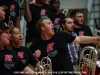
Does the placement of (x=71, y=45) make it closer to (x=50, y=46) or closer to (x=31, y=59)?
(x=50, y=46)

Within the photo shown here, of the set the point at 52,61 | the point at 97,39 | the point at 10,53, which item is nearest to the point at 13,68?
the point at 10,53

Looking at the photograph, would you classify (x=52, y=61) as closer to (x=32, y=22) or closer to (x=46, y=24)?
(x=46, y=24)

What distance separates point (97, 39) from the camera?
526 centimetres

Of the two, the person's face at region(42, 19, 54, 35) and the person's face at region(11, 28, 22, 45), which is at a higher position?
the person's face at region(42, 19, 54, 35)

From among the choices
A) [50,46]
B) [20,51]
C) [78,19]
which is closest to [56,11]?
[78,19]

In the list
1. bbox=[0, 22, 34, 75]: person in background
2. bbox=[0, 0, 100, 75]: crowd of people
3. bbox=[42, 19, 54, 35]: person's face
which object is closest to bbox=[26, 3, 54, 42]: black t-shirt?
bbox=[0, 0, 100, 75]: crowd of people

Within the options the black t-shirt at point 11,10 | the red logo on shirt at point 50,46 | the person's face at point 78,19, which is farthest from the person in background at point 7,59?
the person's face at point 78,19

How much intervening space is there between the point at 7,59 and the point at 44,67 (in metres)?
0.75

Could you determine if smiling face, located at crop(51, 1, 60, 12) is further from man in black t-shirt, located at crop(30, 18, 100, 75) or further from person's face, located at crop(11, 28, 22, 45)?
person's face, located at crop(11, 28, 22, 45)

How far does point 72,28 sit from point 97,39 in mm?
1290

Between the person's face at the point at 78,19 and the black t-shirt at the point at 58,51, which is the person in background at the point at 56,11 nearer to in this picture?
the person's face at the point at 78,19

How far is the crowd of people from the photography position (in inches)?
189

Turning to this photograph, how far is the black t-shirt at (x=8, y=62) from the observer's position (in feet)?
15.1

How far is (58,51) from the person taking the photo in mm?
5309
